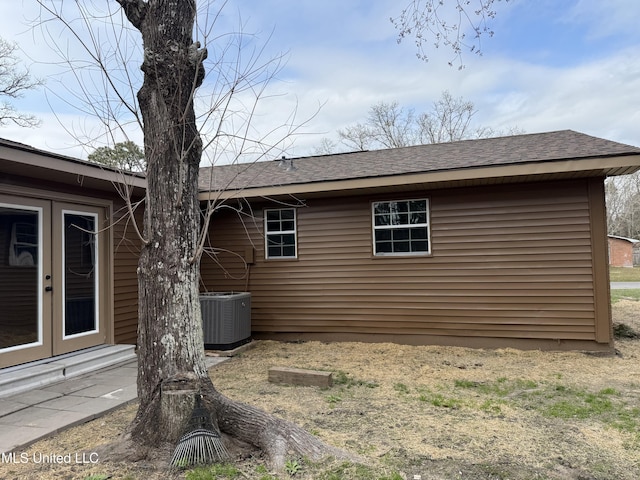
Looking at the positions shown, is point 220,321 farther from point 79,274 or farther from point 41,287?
point 41,287

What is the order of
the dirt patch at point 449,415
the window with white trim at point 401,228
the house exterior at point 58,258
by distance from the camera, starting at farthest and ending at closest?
the window with white trim at point 401,228, the house exterior at point 58,258, the dirt patch at point 449,415

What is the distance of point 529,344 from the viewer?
231 inches

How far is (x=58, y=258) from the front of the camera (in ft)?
16.3

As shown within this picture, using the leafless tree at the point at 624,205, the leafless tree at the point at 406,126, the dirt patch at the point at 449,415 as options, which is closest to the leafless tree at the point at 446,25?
the dirt patch at the point at 449,415

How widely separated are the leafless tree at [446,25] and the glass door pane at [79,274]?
4576 millimetres

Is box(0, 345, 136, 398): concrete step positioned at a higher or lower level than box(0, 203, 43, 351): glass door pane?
lower

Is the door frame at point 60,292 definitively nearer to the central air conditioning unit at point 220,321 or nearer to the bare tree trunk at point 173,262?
the central air conditioning unit at point 220,321

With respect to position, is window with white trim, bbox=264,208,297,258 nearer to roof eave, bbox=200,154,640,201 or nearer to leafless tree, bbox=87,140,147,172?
roof eave, bbox=200,154,640,201

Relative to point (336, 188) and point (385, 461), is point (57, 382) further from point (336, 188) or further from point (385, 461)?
point (336, 188)

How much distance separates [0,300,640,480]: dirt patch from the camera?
2.49 meters

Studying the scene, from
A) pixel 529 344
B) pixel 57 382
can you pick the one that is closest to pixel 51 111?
pixel 57 382

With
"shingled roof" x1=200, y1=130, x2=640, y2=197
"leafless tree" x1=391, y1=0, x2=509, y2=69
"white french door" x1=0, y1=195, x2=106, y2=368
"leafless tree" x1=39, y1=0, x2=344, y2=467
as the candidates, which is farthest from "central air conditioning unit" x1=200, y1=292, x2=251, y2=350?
"leafless tree" x1=391, y1=0, x2=509, y2=69

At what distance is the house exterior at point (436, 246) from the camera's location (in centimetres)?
559

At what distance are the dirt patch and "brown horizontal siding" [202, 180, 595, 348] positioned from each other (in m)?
0.64
